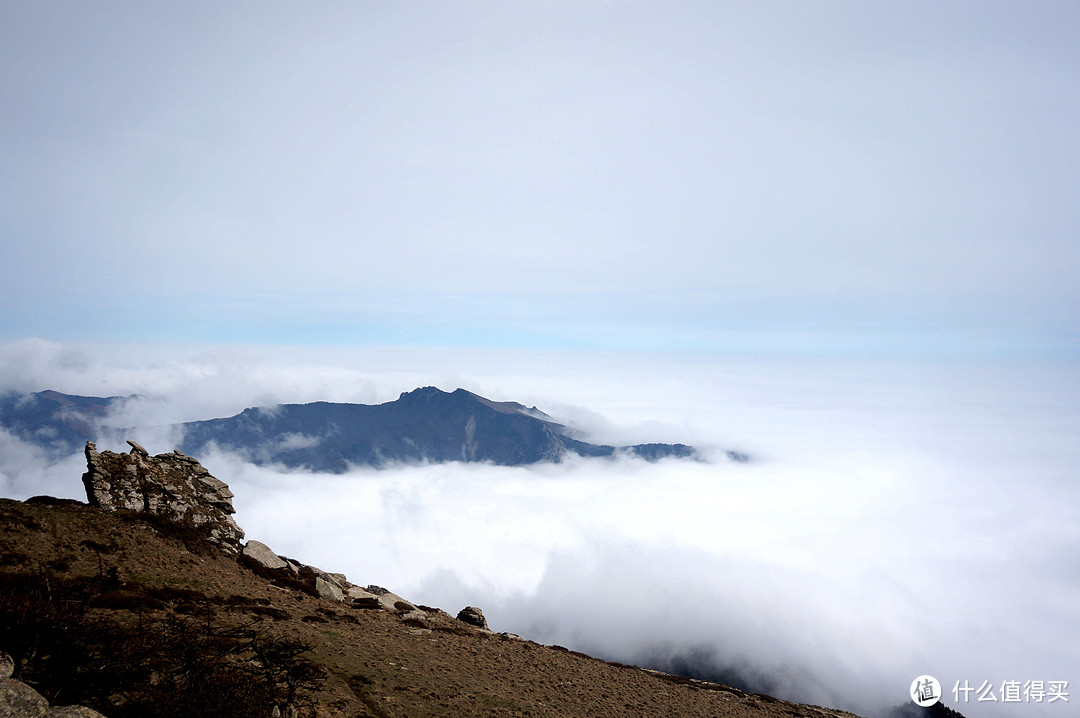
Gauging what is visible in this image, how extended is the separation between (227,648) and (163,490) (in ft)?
114

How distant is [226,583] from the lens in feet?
118

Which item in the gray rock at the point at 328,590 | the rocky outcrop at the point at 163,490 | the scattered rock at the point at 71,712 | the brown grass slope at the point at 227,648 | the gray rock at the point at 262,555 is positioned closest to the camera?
the scattered rock at the point at 71,712

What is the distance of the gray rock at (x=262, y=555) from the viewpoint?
4503cm

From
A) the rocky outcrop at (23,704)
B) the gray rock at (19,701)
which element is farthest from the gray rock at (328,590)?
the gray rock at (19,701)

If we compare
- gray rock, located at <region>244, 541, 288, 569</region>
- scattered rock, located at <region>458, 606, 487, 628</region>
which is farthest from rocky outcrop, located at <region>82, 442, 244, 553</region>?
scattered rock, located at <region>458, 606, 487, 628</region>

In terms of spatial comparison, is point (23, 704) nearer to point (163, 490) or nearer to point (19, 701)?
point (19, 701)

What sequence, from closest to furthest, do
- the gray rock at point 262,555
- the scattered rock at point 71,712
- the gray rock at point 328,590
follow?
the scattered rock at point 71,712 < the gray rock at point 328,590 < the gray rock at point 262,555

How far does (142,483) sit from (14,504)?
869 cm

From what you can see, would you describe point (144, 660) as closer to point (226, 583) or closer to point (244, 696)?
point (244, 696)

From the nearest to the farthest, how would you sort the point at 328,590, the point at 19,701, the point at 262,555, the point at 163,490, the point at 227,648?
the point at 19,701 → the point at 227,648 → the point at 163,490 → the point at 328,590 → the point at 262,555

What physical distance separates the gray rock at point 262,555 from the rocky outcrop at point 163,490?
1146 millimetres

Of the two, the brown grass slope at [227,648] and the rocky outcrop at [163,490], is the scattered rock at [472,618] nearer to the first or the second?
the brown grass slope at [227,648]

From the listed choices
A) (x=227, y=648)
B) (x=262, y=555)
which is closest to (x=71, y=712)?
(x=227, y=648)

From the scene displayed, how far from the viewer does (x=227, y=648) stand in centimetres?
1667
